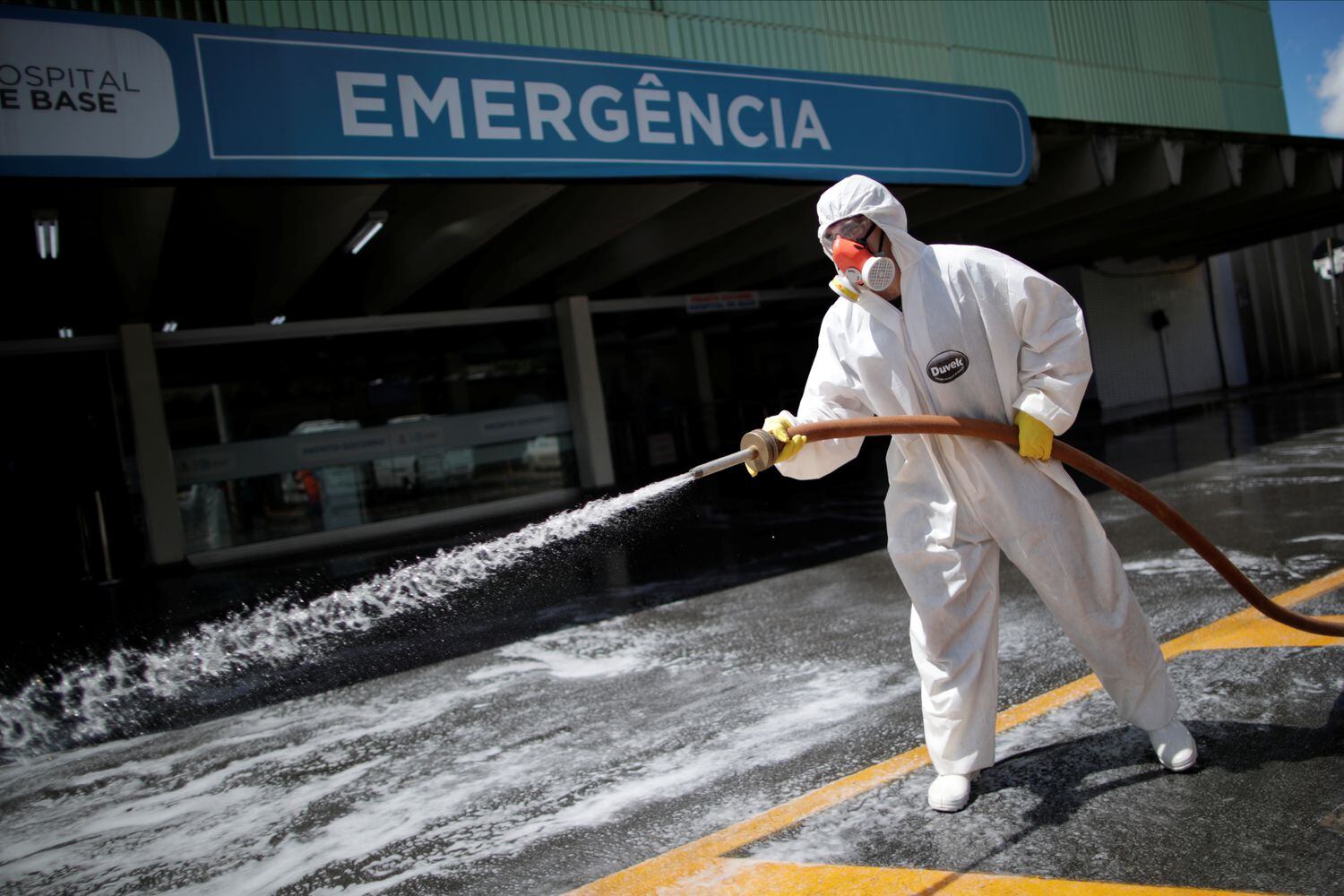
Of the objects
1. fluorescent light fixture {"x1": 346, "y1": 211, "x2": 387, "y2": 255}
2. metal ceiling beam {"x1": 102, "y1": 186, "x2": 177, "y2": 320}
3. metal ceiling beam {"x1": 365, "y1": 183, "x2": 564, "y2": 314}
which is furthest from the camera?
fluorescent light fixture {"x1": 346, "y1": 211, "x2": 387, "y2": 255}

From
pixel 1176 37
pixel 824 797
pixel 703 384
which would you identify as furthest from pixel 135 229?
pixel 1176 37

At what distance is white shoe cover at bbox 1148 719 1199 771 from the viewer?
2498mm

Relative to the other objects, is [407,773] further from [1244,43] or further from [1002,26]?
[1244,43]

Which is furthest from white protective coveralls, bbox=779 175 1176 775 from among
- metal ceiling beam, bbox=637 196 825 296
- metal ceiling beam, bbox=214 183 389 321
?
metal ceiling beam, bbox=637 196 825 296

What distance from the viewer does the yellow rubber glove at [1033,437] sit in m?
2.51

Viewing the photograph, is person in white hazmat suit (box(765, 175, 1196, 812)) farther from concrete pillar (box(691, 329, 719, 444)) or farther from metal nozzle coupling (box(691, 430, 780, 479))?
concrete pillar (box(691, 329, 719, 444))

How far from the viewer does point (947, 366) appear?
2.61m

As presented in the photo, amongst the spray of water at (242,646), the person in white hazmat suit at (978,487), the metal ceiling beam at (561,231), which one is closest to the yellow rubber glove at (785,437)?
the person in white hazmat suit at (978,487)

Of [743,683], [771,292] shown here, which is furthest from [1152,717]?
[771,292]

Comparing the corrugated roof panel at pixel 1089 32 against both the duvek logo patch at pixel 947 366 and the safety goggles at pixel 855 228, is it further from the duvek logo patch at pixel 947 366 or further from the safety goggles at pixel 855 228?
the duvek logo patch at pixel 947 366

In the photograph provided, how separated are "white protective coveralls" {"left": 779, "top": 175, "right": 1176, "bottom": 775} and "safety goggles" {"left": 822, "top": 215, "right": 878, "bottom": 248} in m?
0.04

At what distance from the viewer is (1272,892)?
1922mm

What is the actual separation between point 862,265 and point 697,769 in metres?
1.66

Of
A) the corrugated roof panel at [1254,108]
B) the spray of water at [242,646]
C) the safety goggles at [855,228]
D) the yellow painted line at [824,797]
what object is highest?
the corrugated roof panel at [1254,108]
